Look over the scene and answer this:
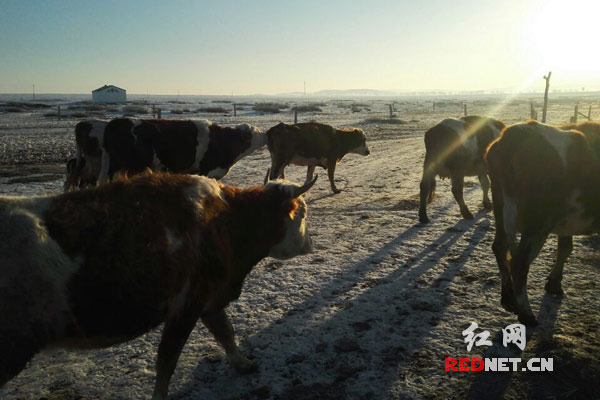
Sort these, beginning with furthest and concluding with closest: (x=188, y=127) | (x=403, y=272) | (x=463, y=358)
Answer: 1. (x=188, y=127)
2. (x=403, y=272)
3. (x=463, y=358)

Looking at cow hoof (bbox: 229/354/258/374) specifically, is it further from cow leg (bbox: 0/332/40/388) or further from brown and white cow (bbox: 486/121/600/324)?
brown and white cow (bbox: 486/121/600/324)

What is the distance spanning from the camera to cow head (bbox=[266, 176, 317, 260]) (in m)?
3.61

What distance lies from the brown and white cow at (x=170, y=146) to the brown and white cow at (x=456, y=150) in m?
4.56

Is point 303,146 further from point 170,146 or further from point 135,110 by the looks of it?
point 135,110

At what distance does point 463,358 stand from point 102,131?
7.47 metres

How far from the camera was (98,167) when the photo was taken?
7.82 metres

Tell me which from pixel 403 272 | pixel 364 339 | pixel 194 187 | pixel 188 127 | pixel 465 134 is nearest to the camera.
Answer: pixel 194 187

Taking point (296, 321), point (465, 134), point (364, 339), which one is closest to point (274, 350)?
point (296, 321)

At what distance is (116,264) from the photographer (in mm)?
2240

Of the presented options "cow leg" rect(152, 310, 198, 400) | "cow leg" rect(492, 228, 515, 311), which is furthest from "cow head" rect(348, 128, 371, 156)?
"cow leg" rect(152, 310, 198, 400)

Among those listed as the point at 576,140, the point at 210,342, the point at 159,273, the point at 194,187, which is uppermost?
the point at 576,140

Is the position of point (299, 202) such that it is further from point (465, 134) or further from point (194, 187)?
point (465, 134)

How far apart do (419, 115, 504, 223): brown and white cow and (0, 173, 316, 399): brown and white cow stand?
5.52 meters

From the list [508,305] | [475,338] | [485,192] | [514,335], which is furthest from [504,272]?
[485,192]
